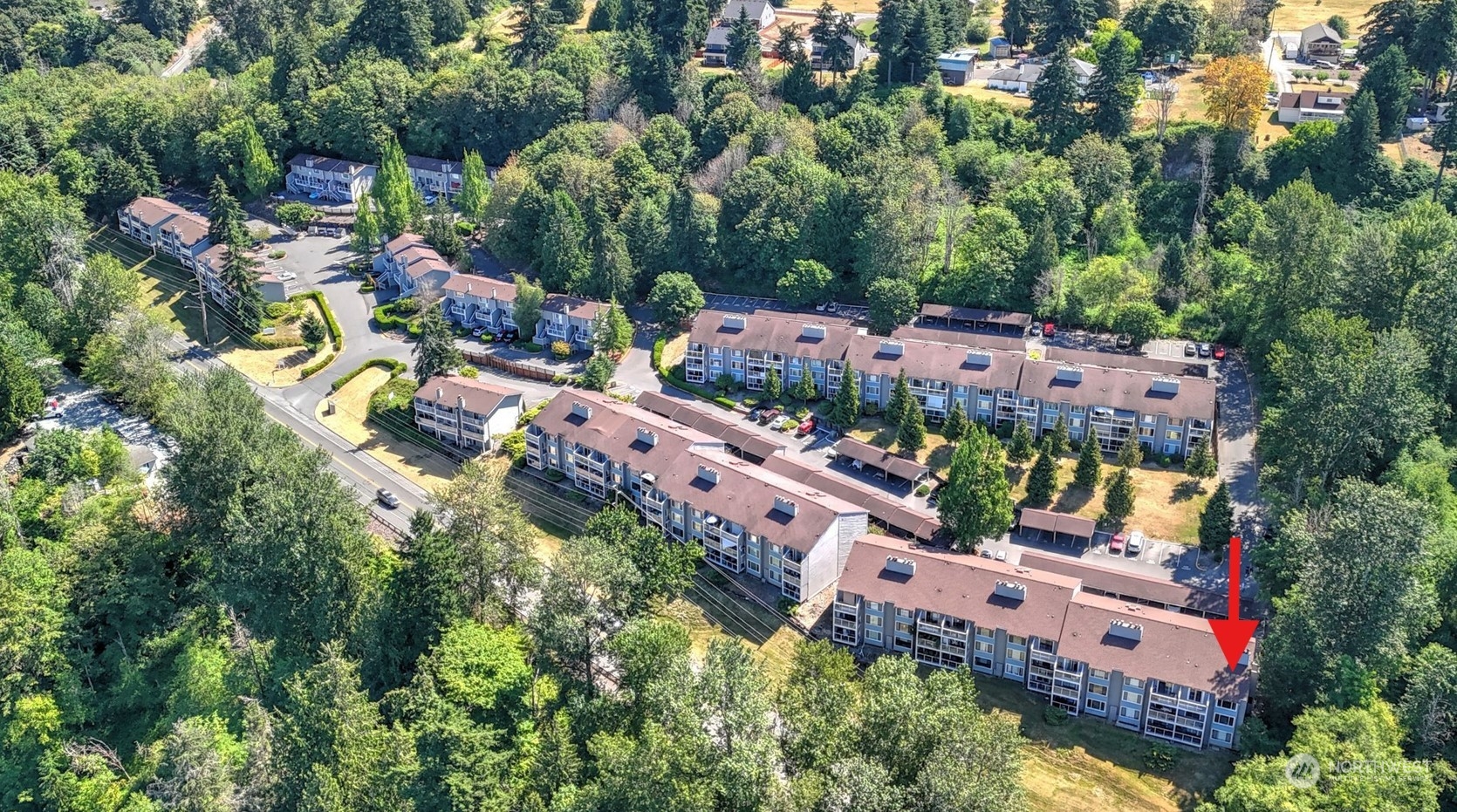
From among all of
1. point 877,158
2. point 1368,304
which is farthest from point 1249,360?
point 877,158

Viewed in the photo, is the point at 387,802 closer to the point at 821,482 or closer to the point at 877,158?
the point at 821,482

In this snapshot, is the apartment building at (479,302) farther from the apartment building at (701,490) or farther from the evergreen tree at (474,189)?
the apartment building at (701,490)

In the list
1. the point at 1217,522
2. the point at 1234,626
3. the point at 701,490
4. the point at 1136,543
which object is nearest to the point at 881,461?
the point at 701,490

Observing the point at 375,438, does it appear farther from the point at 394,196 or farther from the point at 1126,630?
the point at 1126,630

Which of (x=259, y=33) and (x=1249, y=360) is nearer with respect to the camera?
(x=1249, y=360)

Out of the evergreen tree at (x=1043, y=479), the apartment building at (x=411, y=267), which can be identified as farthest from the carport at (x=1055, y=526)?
the apartment building at (x=411, y=267)
